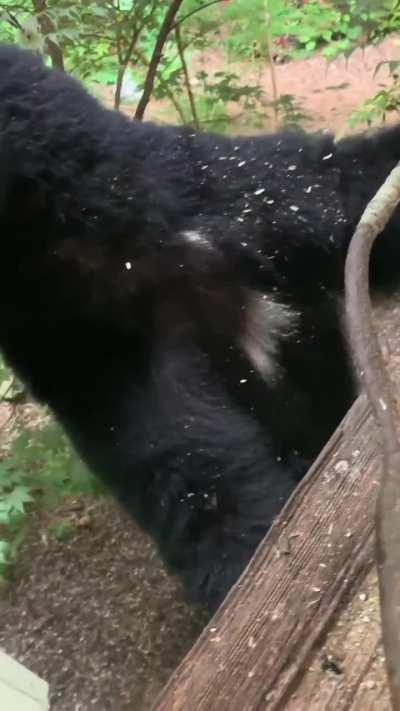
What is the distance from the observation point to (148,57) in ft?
10.4

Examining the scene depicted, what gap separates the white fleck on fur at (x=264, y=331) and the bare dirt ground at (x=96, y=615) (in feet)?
1.53

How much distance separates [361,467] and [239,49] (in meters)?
2.66

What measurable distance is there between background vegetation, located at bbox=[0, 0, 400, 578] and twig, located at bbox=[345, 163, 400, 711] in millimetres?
984

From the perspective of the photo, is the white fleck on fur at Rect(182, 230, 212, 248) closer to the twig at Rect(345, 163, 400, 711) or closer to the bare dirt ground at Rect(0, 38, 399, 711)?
the twig at Rect(345, 163, 400, 711)

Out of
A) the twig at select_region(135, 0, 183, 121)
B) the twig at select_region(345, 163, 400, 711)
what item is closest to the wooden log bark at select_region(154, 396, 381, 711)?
the twig at select_region(345, 163, 400, 711)

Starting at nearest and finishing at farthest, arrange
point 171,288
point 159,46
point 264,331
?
point 171,288, point 264,331, point 159,46

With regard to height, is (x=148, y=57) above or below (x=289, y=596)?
above

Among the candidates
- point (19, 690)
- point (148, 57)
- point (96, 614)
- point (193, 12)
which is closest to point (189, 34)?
point (148, 57)

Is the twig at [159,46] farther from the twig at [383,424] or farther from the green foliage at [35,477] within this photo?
the twig at [383,424]

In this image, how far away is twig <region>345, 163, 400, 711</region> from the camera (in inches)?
27.9

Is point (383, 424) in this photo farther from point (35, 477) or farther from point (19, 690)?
point (35, 477)

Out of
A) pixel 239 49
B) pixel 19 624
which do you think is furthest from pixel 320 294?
pixel 239 49

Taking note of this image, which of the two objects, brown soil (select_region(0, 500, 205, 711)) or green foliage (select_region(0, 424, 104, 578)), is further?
green foliage (select_region(0, 424, 104, 578))

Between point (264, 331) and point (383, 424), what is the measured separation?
0.73 meters
